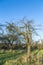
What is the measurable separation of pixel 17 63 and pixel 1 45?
22826 millimetres

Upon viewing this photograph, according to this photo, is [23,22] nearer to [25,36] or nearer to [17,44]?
[25,36]

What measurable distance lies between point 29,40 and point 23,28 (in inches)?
56.7

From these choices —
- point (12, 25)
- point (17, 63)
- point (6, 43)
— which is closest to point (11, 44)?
point (6, 43)

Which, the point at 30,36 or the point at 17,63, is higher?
the point at 30,36

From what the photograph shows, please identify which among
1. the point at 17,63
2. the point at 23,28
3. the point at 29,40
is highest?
the point at 23,28

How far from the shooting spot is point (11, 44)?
132 ft

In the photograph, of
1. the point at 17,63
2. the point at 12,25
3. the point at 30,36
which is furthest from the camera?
the point at 12,25

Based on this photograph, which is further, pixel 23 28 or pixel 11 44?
pixel 11 44

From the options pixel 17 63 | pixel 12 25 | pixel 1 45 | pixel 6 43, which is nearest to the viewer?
pixel 17 63

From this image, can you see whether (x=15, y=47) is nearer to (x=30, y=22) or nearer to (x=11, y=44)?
(x=11, y=44)

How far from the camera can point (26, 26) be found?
2070cm

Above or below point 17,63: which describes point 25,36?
above

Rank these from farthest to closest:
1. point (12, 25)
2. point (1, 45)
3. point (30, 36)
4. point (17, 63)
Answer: point (1, 45) → point (12, 25) → point (30, 36) → point (17, 63)

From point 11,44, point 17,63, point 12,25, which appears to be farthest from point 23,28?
point 11,44
